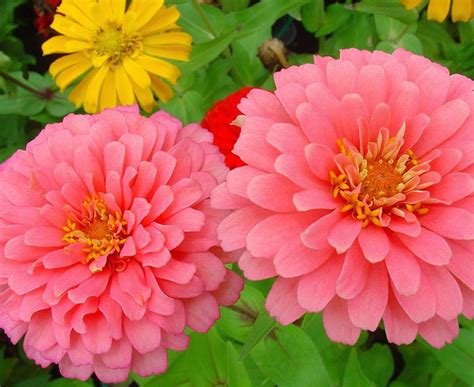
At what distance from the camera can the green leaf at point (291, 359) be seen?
635 mm

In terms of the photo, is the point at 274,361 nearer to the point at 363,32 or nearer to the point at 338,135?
the point at 338,135

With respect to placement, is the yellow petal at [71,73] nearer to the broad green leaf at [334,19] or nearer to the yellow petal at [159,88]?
the yellow petal at [159,88]

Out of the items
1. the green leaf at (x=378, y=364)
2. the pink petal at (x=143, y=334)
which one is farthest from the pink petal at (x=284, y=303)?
the green leaf at (x=378, y=364)

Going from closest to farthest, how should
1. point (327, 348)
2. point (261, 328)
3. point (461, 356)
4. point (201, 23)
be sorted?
point (261, 328)
point (461, 356)
point (327, 348)
point (201, 23)

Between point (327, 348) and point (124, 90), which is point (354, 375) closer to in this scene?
point (327, 348)

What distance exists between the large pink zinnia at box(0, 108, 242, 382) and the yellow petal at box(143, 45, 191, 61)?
0.29m

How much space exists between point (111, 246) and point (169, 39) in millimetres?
407

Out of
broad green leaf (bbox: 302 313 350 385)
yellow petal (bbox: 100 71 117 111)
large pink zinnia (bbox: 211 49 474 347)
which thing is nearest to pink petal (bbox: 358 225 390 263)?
large pink zinnia (bbox: 211 49 474 347)

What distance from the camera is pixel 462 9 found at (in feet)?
2.71

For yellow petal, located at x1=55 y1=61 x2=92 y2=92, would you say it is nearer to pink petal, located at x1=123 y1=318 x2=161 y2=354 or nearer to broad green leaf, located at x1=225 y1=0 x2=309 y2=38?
broad green leaf, located at x1=225 y1=0 x2=309 y2=38

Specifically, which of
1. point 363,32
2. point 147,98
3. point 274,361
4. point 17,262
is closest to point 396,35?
point 363,32

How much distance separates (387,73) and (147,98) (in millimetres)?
418

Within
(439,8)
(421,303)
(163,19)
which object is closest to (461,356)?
(421,303)

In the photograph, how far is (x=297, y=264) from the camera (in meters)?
0.47
